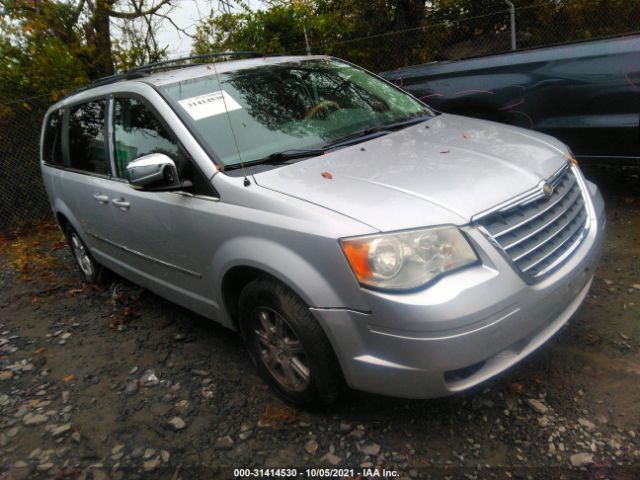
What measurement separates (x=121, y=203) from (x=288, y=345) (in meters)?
1.61

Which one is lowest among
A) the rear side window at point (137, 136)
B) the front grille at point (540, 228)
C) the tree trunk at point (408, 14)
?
the front grille at point (540, 228)

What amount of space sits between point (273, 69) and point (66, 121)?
2019 millimetres

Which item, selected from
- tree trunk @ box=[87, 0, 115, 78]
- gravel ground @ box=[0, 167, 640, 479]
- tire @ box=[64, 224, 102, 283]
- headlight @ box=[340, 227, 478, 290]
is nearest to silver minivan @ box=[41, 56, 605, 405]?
headlight @ box=[340, 227, 478, 290]

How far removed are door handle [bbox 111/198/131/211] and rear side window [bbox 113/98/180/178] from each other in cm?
16

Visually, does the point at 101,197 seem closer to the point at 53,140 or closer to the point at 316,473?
the point at 53,140

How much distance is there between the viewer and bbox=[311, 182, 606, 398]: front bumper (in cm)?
204

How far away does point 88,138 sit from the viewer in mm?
3988

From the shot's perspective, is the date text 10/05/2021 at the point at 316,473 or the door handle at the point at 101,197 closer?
the date text 10/05/2021 at the point at 316,473

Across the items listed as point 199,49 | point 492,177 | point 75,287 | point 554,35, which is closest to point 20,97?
point 199,49

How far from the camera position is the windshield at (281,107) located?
2910 millimetres

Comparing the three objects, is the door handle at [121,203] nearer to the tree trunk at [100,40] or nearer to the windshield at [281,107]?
the windshield at [281,107]

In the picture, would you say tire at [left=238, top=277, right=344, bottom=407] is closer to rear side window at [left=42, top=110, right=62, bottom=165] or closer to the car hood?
the car hood

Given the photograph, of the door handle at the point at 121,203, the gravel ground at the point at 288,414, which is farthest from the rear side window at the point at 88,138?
the gravel ground at the point at 288,414

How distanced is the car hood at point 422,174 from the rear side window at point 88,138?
1720 mm
